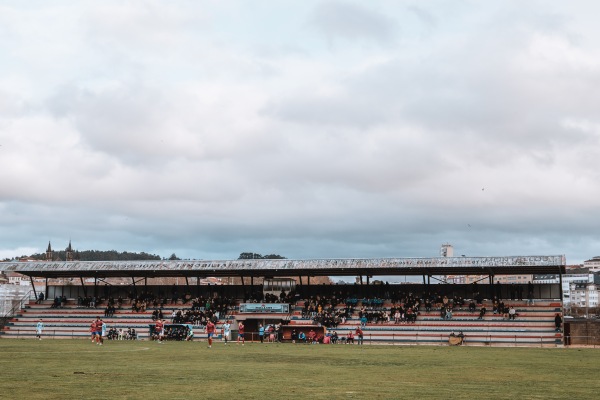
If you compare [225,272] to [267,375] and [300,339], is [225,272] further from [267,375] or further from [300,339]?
[267,375]

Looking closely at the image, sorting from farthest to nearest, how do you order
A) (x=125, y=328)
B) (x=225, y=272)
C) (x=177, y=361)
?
(x=225, y=272), (x=125, y=328), (x=177, y=361)

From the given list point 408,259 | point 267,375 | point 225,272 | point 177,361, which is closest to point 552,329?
point 408,259

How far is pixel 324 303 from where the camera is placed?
75750 millimetres

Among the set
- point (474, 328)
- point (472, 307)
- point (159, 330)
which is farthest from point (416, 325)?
point (159, 330)

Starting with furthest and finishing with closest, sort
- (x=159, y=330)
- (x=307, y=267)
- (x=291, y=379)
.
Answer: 1. (x=307, y=267)
2. (x=159, y=330)
3. (x=291, y=379)

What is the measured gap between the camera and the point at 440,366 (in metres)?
30.6

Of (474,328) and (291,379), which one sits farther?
(474,328)

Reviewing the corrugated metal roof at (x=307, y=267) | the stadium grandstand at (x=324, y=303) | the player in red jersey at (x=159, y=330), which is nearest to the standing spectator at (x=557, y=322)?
the stadium grandstand at (x=324, y=303)

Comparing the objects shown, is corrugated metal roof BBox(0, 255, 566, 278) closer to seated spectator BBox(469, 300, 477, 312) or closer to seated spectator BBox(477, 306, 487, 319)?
seated spectator BBox(469, 300, 477, 312)

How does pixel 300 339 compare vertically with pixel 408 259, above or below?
below

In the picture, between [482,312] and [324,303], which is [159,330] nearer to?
[324,303]

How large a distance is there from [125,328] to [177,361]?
39373 mm

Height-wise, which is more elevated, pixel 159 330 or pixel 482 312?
pixel 482 312

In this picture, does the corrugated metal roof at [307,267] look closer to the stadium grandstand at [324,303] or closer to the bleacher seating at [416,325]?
the stadium grandstand at [324,303]
